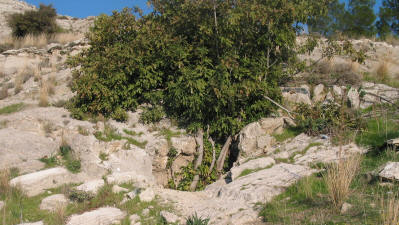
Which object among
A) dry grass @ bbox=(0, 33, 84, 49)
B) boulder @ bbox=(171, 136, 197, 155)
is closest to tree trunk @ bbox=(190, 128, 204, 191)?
boulder @ bbox=(171, 136, 197, 155)

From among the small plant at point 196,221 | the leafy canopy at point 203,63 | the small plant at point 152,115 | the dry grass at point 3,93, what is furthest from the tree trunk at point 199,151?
the dry grass at point 3,93

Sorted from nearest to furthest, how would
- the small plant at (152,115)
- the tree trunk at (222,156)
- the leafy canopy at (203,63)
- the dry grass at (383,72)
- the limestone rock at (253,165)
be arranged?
the limestone rock at (253,165)
the leafy canopy at (203,63)
the tree trunk at (222,156)
the small plant at (152,115)
the dry grass at (383,72)

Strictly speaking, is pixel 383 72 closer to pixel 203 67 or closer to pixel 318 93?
pixel 318 93

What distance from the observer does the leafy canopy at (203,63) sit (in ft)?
28.1

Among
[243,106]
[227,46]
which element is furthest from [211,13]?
[243,106]

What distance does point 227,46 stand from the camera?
29.1 feet

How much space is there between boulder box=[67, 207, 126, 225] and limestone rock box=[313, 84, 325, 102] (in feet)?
24.2

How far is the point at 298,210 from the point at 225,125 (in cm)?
431

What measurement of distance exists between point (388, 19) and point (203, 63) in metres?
19.7

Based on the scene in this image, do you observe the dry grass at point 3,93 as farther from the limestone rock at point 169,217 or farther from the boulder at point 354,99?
the boulder at point 354,99

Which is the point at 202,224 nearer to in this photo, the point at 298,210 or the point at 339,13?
the point at 298,210

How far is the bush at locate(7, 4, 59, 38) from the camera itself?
20.8m

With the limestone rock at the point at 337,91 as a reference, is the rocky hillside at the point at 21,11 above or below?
above

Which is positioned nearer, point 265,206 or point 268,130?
point 265,206
